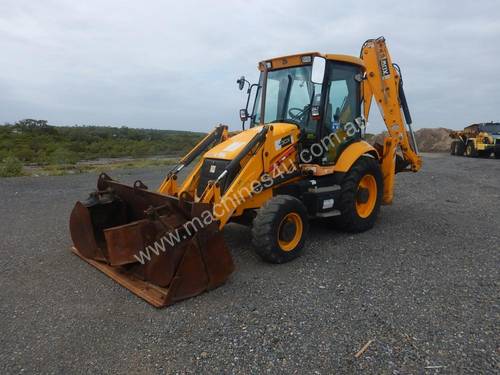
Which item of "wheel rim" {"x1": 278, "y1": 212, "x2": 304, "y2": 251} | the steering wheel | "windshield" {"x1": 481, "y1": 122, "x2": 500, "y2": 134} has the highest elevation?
"windshield" {"x1": 481, "y1": 122, "x2": 500, "y2": 134}

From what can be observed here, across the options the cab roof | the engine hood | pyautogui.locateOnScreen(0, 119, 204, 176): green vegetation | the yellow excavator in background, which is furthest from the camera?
pyautogui.locateOnScreen(0, 119, 204, 176): green vegetation

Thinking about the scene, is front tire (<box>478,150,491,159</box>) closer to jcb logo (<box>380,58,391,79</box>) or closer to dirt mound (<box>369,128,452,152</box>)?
dirt mound (<box>369,128,452,152</box>)

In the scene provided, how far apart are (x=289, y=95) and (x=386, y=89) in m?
2.17

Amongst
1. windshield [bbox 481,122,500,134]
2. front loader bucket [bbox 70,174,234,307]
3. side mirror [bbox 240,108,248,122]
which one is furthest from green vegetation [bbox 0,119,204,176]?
front loader bucket [bbox 70,174,234,307]

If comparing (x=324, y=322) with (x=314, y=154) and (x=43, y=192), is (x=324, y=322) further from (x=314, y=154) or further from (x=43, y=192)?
(x=43, y=192)

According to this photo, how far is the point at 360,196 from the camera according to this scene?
6.20 metres

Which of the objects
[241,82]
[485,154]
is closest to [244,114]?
[241,82]

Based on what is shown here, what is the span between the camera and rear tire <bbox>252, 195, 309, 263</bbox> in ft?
14.8

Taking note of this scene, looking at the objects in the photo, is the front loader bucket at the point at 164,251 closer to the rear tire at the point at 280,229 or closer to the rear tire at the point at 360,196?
the rear tire at the point at 280,229

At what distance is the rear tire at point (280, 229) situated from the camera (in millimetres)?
4523

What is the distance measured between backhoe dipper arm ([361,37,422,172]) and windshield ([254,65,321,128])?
1661 mm

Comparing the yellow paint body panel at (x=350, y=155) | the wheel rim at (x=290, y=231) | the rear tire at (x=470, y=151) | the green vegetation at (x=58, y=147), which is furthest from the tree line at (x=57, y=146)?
the rear tire at (x=470, y=151)

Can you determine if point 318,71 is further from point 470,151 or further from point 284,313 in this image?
point 470,151

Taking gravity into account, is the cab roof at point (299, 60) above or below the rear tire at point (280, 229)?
above
